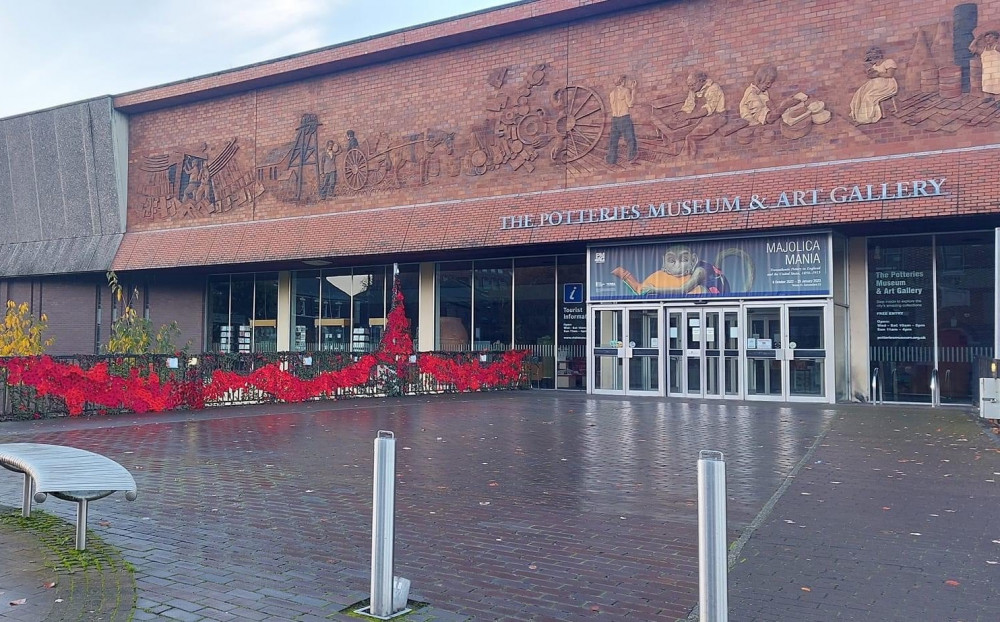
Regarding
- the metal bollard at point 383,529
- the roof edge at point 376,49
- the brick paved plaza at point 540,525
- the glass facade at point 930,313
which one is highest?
the roof edge at point 376,49

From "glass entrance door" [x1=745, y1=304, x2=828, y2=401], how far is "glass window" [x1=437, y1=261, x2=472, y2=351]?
9079mm

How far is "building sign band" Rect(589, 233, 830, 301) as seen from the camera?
18.6 metres

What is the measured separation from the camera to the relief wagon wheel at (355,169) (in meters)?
24.6

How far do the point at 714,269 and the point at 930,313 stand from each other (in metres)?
4.92

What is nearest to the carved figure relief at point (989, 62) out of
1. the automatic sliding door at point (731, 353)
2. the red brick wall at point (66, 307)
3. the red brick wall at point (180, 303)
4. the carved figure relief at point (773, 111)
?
the carved figure relief at point (773, 111)

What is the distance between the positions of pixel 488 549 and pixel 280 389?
1371cm

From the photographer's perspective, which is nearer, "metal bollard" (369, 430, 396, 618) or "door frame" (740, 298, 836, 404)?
"metal bollard" (369, 430, 396, 618)

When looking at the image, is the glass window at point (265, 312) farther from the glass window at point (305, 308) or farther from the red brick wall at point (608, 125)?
the red brick wall at point (608, 125)

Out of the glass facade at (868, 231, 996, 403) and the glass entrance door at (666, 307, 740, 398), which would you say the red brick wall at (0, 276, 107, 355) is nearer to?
the glass entrance door at (666, 307, 740, 398)

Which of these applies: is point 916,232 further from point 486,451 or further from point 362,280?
point 362,280

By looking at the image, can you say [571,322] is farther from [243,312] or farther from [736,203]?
[243,312]

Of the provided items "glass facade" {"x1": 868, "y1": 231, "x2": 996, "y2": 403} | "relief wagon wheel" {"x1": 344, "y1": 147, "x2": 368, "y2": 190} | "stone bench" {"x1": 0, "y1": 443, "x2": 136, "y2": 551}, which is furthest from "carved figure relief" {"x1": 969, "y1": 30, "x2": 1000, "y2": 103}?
"stone bench" {"x1": 0, "y1": 443, "x2": 136, "y2": 551}

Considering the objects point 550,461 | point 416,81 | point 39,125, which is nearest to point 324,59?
point 416,81

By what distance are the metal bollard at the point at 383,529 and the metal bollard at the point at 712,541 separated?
165 cm
